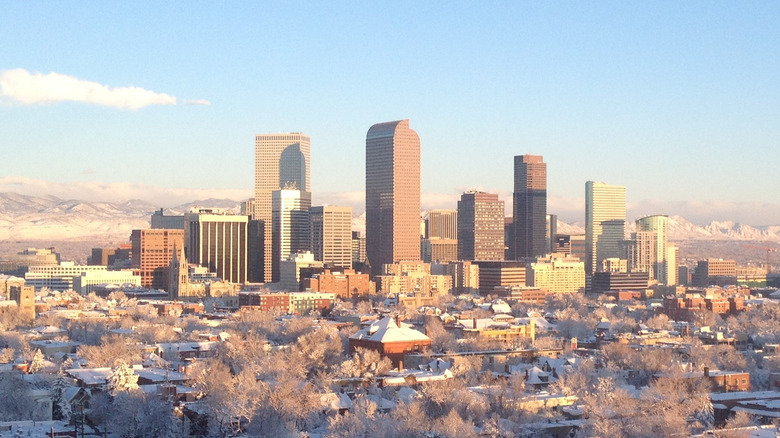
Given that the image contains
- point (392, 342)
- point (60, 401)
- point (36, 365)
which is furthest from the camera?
point (392, 342)

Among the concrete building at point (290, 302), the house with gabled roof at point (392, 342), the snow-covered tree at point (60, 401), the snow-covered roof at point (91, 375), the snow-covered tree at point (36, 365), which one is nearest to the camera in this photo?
the snow-covered tree at point (60, 401)

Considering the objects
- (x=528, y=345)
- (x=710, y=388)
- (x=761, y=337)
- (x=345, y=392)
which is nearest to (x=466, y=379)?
(x=345, y=392)

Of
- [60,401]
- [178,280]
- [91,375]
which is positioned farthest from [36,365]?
[178,280]

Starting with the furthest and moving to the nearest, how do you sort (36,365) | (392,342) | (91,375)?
(392,342), (36,365), (91,375)

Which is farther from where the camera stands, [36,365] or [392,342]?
[392,342]

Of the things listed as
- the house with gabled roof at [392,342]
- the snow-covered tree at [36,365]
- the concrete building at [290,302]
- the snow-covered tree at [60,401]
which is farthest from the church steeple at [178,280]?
the snow-covered tree at [60,401]

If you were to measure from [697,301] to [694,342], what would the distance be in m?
54.1

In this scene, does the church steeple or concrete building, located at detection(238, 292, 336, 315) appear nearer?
concrete building, located at detection(238, 292, 336, 315)

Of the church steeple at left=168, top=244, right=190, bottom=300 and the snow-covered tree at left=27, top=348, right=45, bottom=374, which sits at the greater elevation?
the church steeple at left=168, top=244, right=190, bottom=300

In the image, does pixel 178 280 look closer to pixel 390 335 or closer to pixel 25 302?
pixel 25 302

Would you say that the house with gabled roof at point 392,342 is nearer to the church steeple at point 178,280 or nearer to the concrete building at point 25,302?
the concrete building at point 25,302

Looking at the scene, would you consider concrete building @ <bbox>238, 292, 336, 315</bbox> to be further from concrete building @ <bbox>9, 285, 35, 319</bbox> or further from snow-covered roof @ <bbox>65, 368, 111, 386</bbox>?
snow-covered roof @ <bbox>65, 368, 111, 386</bbox>

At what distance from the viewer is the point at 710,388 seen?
80188mm

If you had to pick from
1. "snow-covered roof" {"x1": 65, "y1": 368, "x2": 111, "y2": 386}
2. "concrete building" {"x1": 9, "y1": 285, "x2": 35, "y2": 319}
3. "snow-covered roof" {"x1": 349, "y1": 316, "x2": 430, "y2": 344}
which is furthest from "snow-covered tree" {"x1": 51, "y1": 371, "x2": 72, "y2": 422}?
"concrete building" {"x1": 9, "y1": 285, "x2": 35, "y2": 319}
